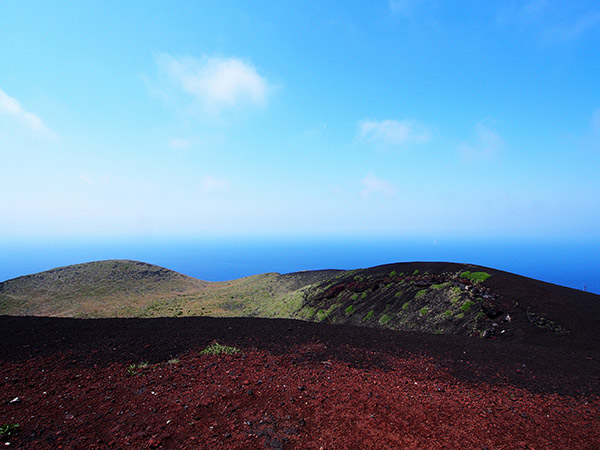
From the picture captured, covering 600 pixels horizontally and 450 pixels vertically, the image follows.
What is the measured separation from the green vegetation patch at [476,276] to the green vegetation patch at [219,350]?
67.5ft

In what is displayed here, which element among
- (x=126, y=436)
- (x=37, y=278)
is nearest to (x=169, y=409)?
(x=126, y=436)

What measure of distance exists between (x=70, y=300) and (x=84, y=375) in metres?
51.4

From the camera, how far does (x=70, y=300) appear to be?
47.1 meters

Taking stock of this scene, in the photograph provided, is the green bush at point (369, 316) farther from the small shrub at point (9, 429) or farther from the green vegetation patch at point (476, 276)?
the small shrub at point (9, 429)

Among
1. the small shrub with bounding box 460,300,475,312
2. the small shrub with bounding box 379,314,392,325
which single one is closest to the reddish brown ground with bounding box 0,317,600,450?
the small shrub with bounding box 460,300,475,312

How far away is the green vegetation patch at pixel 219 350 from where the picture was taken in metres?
9.84

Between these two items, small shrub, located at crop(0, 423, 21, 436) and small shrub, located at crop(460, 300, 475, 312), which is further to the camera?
small shrub, located at crop(460, 300, 475, 312)

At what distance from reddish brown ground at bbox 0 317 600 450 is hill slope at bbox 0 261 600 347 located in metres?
4.97

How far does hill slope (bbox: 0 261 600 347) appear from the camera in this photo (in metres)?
16.5

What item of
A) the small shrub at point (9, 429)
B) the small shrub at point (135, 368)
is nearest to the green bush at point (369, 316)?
the small shrub at point (135, 368)

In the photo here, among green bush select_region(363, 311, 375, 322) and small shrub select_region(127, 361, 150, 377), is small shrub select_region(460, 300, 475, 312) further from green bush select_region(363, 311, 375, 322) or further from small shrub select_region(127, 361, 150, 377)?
small shrub select_region(127, 361, 150, 377)

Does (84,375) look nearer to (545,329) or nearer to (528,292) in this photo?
(545,329)

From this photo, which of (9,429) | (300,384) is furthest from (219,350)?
(9,429)

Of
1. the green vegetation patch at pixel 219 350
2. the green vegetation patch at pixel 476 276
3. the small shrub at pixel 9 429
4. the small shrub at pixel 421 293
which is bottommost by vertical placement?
the small shrub at pixel 421 293
